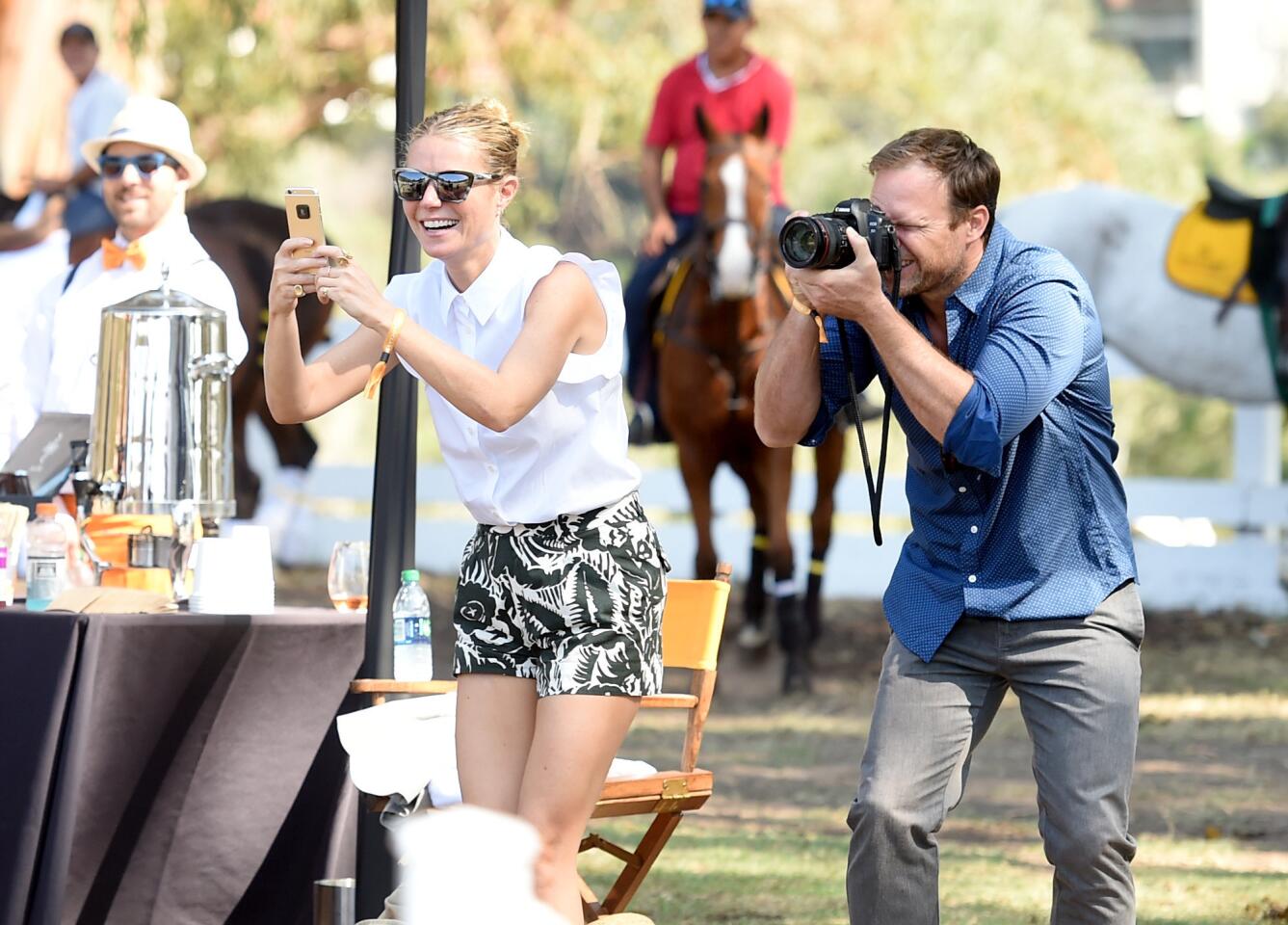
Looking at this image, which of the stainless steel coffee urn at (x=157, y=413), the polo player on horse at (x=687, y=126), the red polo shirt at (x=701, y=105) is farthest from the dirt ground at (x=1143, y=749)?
the stainless steel coffee urn at (x=157, y=413)

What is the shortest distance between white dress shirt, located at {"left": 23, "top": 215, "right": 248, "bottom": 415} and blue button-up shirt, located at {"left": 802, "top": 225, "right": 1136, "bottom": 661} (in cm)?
225

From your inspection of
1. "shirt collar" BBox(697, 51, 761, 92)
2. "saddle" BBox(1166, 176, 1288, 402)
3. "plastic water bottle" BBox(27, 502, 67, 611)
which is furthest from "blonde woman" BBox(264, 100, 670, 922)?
"saddle" BBox(1166, 176, 1288, 402)

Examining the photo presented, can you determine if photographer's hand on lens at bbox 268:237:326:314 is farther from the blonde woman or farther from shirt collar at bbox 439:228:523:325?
shirt collar at bbox 439:228:523:325

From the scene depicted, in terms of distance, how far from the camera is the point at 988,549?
142 inches

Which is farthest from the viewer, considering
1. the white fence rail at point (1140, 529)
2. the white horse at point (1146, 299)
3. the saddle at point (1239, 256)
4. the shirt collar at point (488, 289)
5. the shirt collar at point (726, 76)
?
the white fence rail at point (1140, 529)

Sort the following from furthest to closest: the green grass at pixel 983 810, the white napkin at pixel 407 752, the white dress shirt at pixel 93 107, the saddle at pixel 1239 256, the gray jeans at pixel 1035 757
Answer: the white dress shirt at pixel 93 107 → the saddle at pixel 1239 256 → the green grass at pixel 983 810 → the white napkin at pixel 407 752 → the gray jeans at pixel 1035 757

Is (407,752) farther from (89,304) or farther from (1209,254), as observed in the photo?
(1209,254)

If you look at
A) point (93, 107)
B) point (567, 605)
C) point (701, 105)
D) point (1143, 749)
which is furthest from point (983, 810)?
point (93, 107)

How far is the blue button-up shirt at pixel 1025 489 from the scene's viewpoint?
3.54m

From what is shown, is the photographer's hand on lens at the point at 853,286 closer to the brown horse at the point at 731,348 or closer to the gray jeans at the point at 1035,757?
the gray jeans at the point at 1035,757

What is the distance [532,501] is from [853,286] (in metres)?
0.72

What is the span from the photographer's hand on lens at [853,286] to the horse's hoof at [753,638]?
7.20 meters

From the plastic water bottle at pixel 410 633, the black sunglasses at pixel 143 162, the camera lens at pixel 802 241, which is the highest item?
the black sunglasses at pixel 143 162

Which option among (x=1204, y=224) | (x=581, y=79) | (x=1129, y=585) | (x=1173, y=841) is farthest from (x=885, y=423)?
(x=581, y=79)
